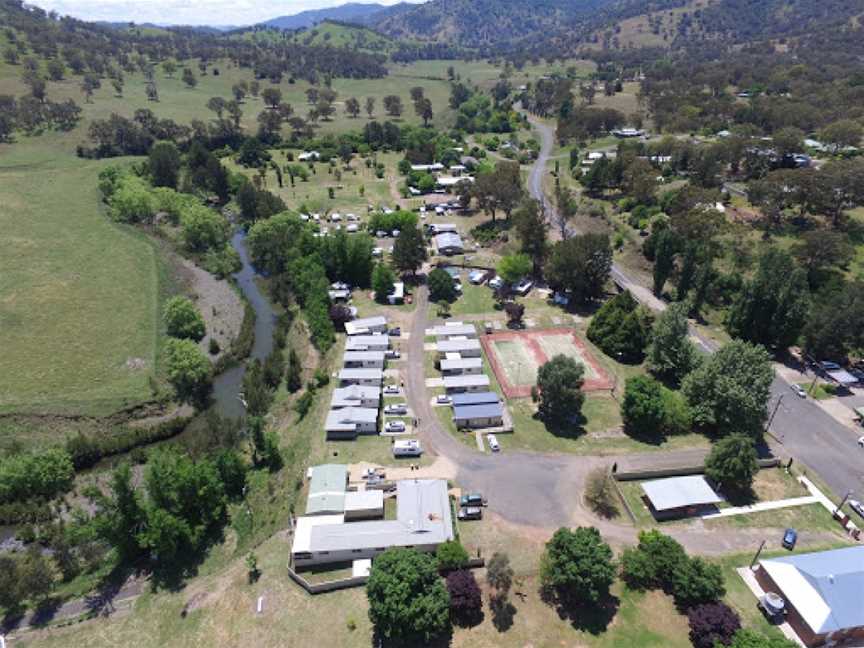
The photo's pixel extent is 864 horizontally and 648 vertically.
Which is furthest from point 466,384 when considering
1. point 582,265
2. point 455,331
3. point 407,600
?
point 582,265

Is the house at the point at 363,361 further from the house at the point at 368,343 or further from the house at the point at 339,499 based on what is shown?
the house at the point at 339,499

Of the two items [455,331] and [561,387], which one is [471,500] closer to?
[561,387]

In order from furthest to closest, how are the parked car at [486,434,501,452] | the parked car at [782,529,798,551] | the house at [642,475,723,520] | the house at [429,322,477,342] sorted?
the house at [429,322,477,342], the parked car at [486,434,501,452], the house at [642,475,723,520], the parked car at [782,529,798,551]

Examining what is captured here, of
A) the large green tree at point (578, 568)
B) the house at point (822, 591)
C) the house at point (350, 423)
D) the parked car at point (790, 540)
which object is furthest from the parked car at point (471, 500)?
the parked car at point (790, 540)

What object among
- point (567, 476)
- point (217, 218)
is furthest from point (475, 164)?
point (567, 476)

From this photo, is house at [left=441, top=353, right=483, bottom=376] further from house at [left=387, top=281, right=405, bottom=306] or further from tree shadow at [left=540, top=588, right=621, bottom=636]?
tree shadow at [left=540, top=588, right=621, bottom=636]

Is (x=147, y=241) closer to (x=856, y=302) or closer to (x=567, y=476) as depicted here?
(x=567, y=476)

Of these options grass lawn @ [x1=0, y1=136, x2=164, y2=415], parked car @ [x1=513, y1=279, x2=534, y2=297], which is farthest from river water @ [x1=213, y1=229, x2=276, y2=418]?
parked car @ [x1=513, y1=279, x2=534, y2=297]
